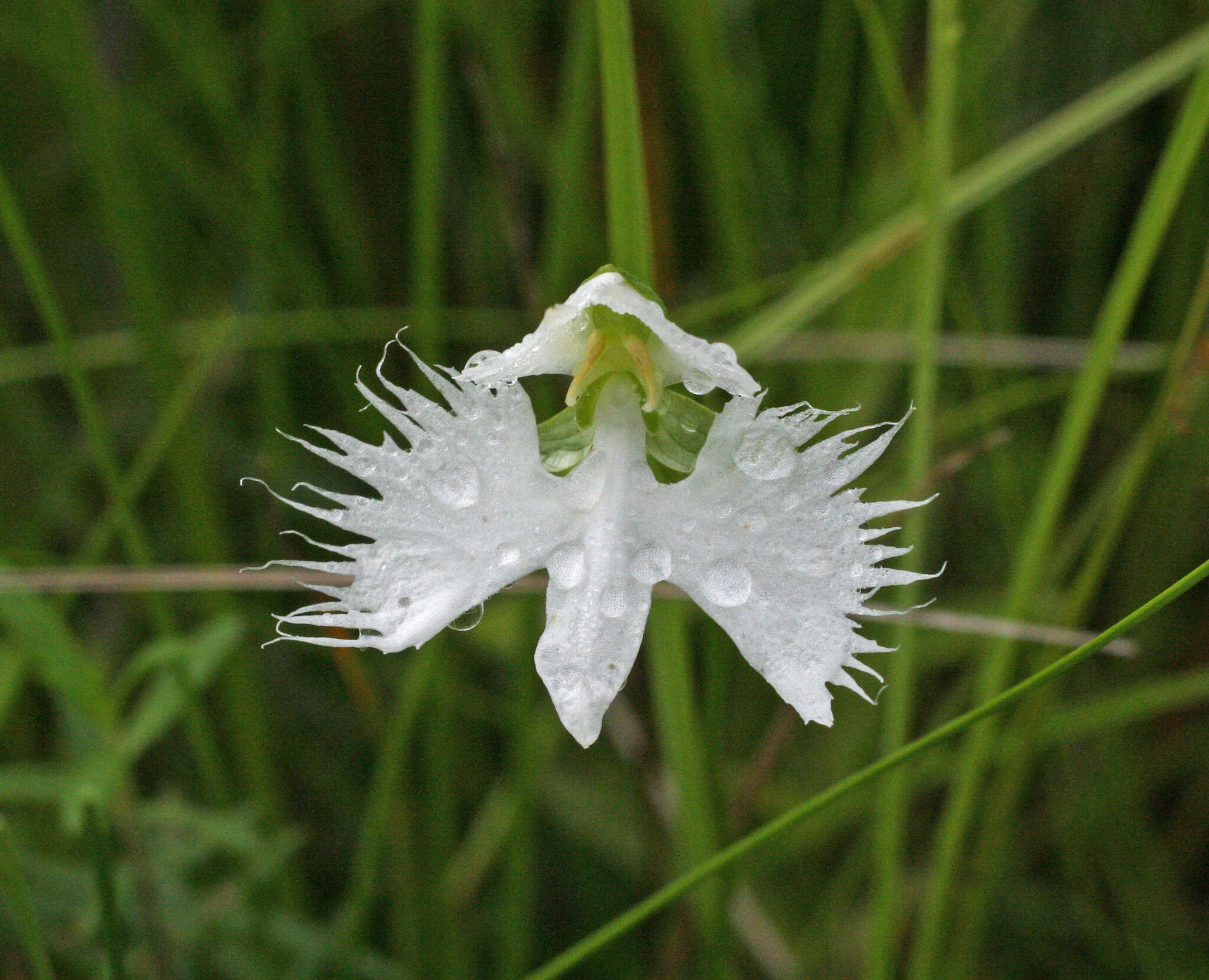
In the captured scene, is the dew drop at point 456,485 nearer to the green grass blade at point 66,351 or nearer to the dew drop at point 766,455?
the dew drop at point 766,455

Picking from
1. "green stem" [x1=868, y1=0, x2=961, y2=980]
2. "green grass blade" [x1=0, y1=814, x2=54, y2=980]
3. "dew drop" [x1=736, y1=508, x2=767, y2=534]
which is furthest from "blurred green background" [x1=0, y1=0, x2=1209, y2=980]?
"dew drop" [x1=736, y1=508, x2=767, y2=534]

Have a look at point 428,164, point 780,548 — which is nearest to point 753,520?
point 780,548

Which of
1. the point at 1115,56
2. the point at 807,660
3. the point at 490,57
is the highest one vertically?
the point at 490,57

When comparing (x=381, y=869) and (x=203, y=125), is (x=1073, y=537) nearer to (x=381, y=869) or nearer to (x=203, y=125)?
(x=381, y=869)

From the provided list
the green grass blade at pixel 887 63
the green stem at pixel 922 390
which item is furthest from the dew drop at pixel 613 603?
the green grass blade at pixel 887 63

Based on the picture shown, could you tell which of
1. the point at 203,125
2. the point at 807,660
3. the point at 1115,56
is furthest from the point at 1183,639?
the point at 203,125

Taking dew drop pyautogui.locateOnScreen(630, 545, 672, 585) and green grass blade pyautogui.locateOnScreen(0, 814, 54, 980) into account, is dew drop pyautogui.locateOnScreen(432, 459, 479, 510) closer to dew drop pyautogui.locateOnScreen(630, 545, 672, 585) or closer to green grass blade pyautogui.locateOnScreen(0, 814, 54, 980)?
dew drop pyautogui.locateOnScreen(630, 545, 672, 585)

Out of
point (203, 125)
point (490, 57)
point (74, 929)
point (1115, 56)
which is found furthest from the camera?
point (203, 125)

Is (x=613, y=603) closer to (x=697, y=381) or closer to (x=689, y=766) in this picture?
(x=697, y=381)
